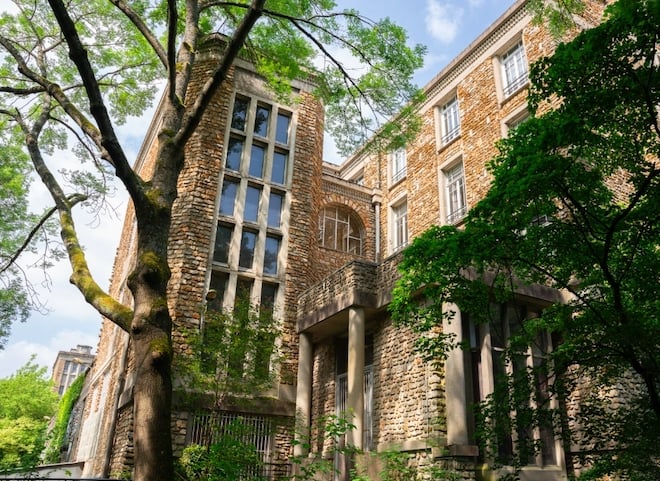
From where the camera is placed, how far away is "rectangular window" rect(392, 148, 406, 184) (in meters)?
18.2

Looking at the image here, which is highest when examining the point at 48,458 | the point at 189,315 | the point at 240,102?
the point at 240,102

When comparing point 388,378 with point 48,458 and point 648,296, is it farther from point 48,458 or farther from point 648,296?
point 48,458

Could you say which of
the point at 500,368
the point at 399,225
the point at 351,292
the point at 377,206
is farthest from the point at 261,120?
the point at 500,368

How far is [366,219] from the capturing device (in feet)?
61.5

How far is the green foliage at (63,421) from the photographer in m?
20.6

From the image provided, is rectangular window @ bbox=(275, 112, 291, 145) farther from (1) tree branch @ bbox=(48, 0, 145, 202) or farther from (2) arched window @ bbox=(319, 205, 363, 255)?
(1) tree branch @ bbox=(48, 0, 145, 202)

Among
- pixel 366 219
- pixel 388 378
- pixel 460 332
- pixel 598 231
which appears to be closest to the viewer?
pixel 598 231

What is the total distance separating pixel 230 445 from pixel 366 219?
1218cm

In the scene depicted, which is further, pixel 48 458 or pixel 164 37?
pixel 48 458

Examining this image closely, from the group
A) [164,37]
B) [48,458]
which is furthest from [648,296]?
[48,458]

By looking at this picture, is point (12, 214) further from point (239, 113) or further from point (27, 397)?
point (27, 397)

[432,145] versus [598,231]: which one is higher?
[432,145]

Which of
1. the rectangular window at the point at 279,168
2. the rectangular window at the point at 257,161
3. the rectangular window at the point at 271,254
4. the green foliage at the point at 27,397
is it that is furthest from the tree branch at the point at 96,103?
the green foliage at the point at 27,397

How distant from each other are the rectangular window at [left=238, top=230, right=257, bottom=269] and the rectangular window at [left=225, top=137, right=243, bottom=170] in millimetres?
1853
